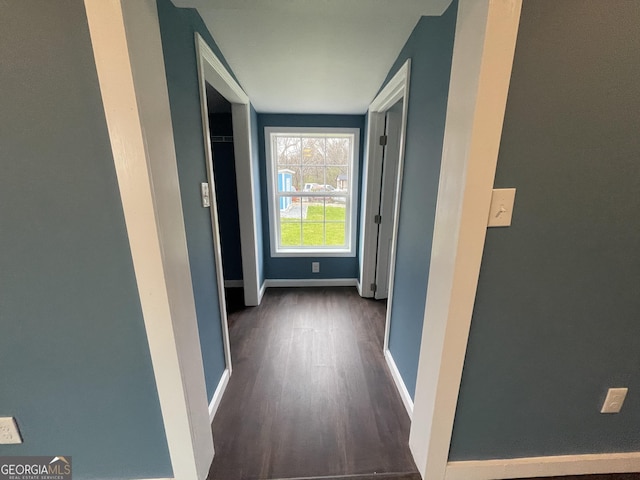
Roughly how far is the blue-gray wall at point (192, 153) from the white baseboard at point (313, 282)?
1.66m

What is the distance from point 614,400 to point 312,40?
2.25 metres

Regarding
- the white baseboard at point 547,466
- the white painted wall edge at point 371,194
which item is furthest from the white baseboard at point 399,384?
the white painted wall edge at point 371,194

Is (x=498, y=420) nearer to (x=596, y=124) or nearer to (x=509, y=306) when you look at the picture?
(x=509, y=306)

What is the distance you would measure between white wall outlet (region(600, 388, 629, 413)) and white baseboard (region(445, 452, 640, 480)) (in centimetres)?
27

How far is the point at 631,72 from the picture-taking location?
2.37 ft

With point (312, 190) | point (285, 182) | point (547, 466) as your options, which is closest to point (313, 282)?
point (312, 190)

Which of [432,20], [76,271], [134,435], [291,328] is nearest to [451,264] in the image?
[432,20]

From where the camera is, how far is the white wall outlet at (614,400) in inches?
39.5

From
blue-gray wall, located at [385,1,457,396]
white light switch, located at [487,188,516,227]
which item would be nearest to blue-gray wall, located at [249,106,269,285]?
blue-gray wall, located at [385,1,457,396]

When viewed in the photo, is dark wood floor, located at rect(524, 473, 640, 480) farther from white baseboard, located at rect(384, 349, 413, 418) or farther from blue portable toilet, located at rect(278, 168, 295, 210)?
blue portable toilet, located at rect(278, 168, 295, 210)

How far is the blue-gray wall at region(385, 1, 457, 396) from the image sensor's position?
1039mm

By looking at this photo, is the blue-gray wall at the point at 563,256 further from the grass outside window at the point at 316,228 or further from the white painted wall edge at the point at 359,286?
the grass outside window at the point at 316,228

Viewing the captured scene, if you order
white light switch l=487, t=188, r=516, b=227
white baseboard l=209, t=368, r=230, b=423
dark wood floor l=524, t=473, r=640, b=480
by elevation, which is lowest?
dark wood floor l=524, t=473, r=640, b=480

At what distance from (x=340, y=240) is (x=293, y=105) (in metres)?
1.65
